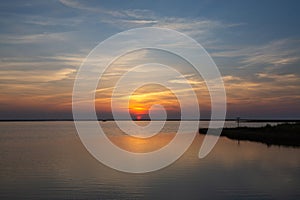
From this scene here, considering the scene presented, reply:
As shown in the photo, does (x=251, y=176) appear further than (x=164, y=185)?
Yes

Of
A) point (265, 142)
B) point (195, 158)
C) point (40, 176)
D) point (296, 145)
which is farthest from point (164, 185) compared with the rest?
point (265, 142)

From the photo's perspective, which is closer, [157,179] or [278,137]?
[157,179]

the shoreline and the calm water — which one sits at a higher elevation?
the shoreline

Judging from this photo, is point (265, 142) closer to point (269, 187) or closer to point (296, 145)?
point (296, 145)

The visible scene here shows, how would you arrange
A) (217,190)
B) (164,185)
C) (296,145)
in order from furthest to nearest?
(296,145) → (164,185) → (217,190)

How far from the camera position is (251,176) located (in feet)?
81.1

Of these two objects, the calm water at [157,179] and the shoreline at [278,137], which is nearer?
the calm water at [157,179]

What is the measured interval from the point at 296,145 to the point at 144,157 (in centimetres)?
2031

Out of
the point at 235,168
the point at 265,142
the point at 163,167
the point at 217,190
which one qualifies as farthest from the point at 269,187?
the point at 265,142

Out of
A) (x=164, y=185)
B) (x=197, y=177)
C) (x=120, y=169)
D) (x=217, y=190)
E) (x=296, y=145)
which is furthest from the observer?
(x=296, y=145)

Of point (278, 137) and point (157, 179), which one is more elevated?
point (278, 137)

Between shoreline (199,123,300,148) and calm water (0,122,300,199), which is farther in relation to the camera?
shoreline (199,123,300,148)

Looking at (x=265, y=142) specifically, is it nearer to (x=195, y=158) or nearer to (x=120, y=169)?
(x=195, y=158)

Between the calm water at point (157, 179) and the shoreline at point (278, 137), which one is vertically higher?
the shoreline at point (278, 137)
